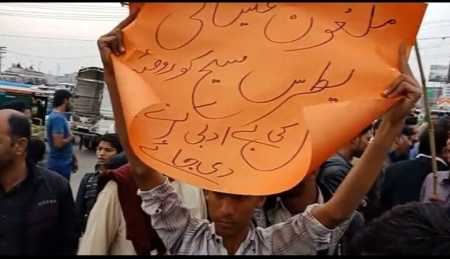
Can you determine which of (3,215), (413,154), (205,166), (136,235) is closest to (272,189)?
(205,166)

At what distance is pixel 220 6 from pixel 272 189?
496mm

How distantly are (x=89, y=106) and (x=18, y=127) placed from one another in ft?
52.7

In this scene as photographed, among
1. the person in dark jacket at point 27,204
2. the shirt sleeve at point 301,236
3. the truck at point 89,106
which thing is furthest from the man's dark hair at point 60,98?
the truck at point 89,106

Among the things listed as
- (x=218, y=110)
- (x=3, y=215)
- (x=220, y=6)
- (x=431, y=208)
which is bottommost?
(x=3, y=215)

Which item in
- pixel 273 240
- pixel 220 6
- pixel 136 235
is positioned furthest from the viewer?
pixel 136 235

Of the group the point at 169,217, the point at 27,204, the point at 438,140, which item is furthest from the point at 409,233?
the point at 438,140

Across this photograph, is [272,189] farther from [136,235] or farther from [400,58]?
[136,235]

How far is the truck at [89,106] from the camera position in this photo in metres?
18.0

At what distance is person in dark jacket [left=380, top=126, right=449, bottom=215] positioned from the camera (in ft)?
13.1

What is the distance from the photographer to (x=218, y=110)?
5.30ft

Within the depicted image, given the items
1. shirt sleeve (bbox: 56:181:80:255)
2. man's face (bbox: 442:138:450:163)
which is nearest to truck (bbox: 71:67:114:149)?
man's face (bbox: 442:138:450:163)

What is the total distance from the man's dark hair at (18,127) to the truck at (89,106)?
49.5 feet

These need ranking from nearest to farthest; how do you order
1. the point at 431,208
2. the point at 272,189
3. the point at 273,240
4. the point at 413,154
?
the point at 431,208
the point at 272,189
the point at 273,240
the point at 413,154

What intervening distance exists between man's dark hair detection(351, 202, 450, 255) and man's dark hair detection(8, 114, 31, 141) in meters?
1.88
